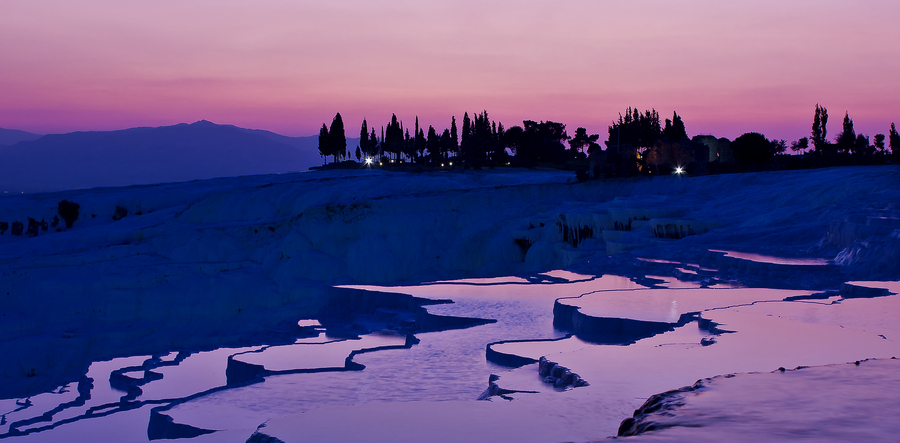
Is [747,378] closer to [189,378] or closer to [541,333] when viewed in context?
[541,333]

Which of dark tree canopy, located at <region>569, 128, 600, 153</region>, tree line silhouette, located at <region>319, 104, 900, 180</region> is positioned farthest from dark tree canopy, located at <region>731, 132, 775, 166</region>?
dark tree canopy, located at <region>569, 128, 600, 153</region>

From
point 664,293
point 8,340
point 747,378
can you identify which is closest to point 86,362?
point 8,340

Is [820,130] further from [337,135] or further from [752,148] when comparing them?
[337,135]

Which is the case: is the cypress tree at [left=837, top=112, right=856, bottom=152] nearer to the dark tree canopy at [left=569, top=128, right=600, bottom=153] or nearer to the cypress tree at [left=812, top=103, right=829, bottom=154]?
the cypress tree at [left=812, top=103, right=829, bottom=154]

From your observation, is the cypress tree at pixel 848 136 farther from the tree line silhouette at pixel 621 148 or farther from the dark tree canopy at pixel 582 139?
the dark tree canopy at pixel 582 139

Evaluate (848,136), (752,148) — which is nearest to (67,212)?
(752,148)

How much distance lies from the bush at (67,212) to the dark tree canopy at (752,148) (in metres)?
41.1

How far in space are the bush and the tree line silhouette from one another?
23526mm

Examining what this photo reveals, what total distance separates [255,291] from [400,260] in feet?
18.7

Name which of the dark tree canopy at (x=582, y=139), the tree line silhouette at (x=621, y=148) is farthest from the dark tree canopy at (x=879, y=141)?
the dark tree canopy at (x=582, y=139)

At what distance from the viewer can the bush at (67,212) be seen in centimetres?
4484

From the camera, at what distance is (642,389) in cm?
815

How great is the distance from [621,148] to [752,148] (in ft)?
38.6

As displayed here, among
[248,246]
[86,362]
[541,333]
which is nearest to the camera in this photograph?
[541,333]
